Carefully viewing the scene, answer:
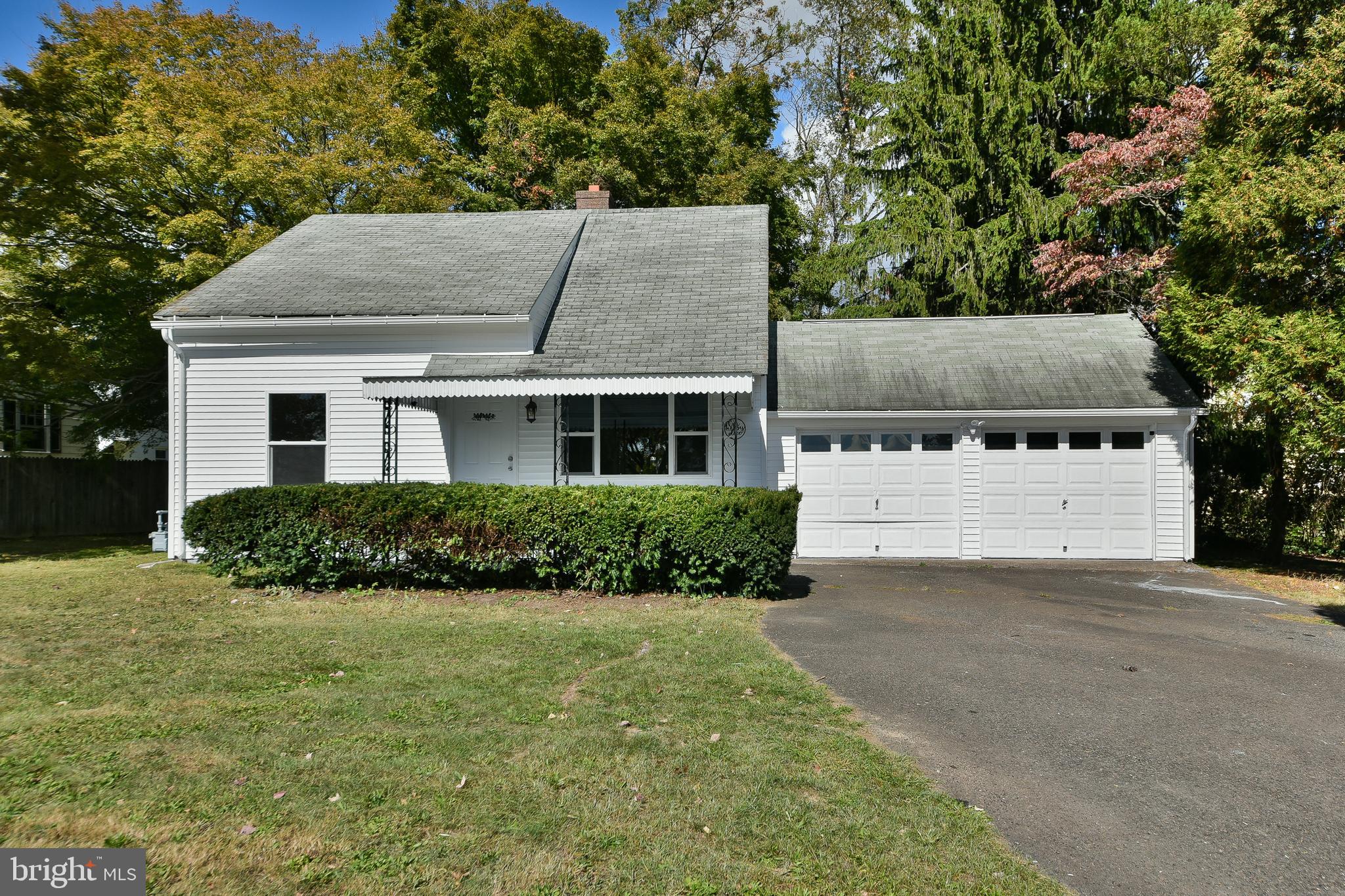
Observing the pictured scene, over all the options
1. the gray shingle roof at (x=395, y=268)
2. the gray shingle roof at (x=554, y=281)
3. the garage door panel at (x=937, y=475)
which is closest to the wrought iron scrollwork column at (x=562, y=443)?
the gray shingle roof at (x=554, y=281)

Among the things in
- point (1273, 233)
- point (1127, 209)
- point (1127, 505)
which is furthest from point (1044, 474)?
point (1127, 209)

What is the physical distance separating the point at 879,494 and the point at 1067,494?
10.4 feet

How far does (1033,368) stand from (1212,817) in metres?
11.3

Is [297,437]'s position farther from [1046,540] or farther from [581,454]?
[1046,540]

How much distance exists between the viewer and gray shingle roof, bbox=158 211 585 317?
12.2 metres

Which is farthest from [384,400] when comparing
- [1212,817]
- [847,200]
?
[847,200]

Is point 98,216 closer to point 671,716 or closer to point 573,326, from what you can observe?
point 573,326

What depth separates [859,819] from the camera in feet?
11.6

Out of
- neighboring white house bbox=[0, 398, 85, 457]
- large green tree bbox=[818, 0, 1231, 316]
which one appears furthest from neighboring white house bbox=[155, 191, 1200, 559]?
neighboring white house bbox=[0, 398, 85, 457]

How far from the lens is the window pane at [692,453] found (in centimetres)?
1241

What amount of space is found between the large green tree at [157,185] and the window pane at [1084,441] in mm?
17188

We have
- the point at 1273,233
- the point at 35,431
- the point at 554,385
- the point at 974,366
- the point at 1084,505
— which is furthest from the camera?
the point at 35,431

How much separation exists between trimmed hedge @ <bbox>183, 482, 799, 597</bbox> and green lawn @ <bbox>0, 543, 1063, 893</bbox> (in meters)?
2.07

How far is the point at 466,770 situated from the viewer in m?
4.00
